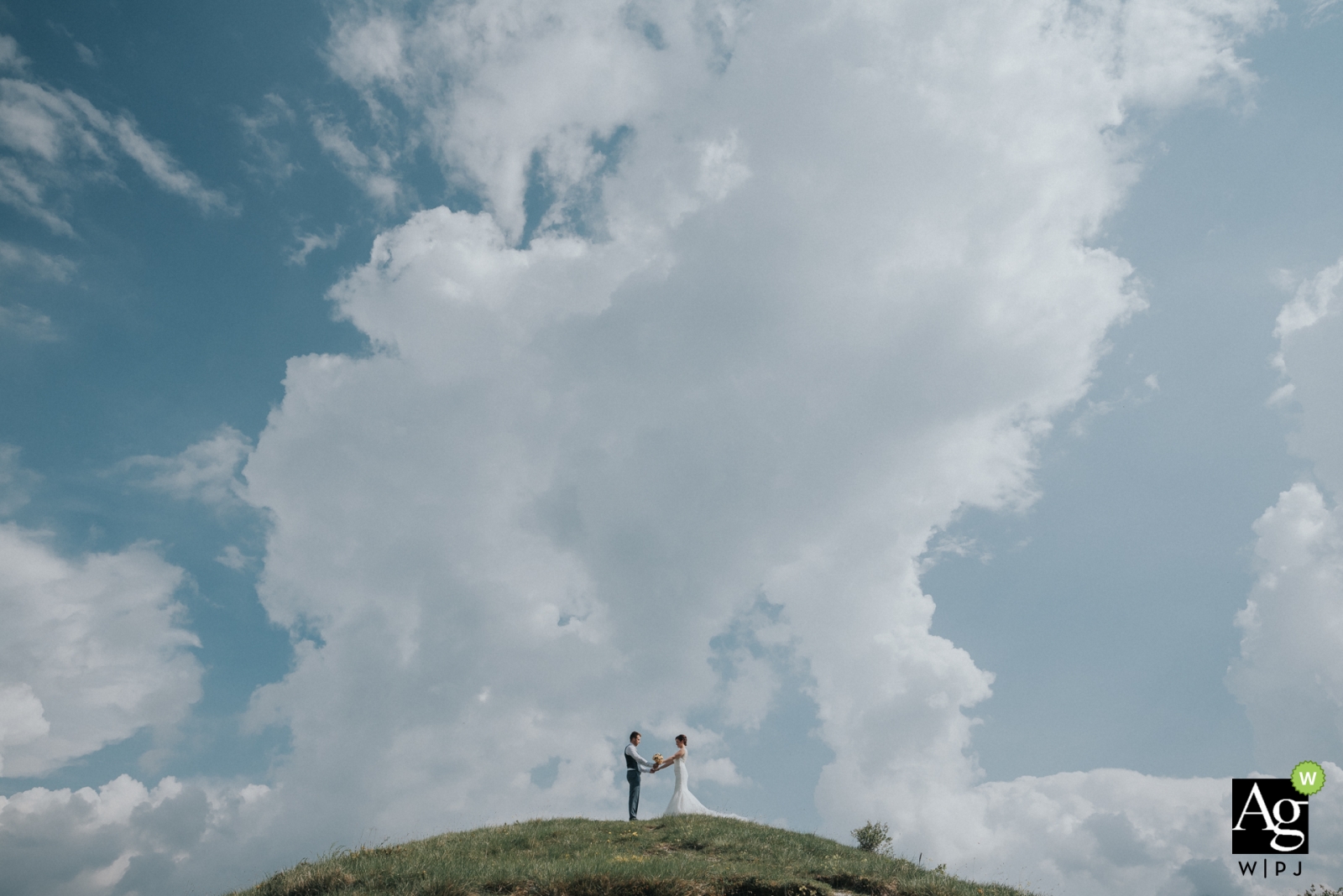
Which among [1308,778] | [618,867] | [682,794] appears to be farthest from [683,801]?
[1308,778]

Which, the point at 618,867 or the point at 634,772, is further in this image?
the point at 634,772

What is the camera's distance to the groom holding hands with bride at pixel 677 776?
82.0 feet

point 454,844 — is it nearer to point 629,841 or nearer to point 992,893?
point 629,841

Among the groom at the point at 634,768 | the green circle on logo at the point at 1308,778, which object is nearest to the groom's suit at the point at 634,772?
the groom at the point at 634,768

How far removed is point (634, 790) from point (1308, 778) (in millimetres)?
19948

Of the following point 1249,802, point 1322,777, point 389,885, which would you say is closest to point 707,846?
point 389,885

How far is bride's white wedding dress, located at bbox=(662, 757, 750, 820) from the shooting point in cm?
2453

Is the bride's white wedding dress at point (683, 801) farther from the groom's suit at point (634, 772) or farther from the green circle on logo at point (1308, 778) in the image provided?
the green circle on logo at point (1308, 778)

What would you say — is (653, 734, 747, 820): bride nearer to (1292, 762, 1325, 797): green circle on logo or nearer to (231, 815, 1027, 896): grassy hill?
(231, 815, 1027, 896): grassy hill


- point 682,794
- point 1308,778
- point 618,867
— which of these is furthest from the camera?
point 682,794

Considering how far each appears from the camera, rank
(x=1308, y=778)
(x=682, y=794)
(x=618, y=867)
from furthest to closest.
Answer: (x=682, y=794)
(x=1308, y=778)
(x=618, y=867)

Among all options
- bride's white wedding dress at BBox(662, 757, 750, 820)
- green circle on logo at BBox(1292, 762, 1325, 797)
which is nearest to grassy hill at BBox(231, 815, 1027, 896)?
bride's white wedding dress at BBox(662, 757, 750, 820)

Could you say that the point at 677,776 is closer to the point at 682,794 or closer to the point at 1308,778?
the point at 682,794

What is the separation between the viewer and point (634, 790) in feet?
84.5
